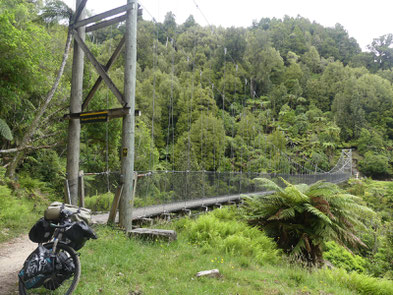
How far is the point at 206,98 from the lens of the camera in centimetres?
1972

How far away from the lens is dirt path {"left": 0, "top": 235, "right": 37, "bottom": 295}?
2512 mm

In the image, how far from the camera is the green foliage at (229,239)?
4.38 metres

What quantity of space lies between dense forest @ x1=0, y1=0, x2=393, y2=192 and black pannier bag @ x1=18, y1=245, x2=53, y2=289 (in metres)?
3.23

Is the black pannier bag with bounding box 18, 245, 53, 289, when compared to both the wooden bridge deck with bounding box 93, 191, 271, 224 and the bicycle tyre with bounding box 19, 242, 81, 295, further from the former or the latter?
the wooden bridge deck with bounding box 93, 191, 271, 224

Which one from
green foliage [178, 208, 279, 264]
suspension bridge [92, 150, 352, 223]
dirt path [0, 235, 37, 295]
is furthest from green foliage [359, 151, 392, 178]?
dirt path [0, 235, 37, 295]

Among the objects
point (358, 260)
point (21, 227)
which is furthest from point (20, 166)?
point (358, 260)

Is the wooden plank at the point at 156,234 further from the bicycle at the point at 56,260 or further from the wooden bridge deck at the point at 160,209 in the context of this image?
the bicycle at the point at 56,260

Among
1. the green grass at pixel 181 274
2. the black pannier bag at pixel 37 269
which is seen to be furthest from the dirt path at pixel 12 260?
the green grass at pixel 181 274

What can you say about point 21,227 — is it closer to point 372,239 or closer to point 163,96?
point 372,239

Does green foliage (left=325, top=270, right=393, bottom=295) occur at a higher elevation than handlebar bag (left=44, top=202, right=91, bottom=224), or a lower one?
lower

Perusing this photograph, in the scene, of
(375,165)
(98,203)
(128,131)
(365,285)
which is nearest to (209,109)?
(98,203)

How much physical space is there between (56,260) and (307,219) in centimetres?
549

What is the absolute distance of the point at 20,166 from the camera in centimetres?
1055

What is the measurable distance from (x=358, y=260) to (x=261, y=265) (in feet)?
23.0
